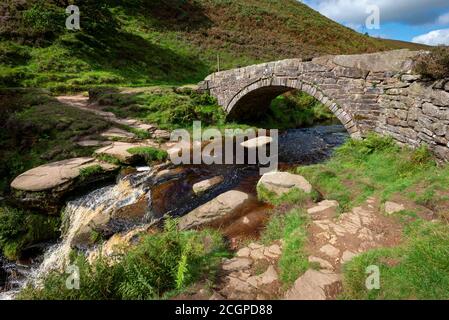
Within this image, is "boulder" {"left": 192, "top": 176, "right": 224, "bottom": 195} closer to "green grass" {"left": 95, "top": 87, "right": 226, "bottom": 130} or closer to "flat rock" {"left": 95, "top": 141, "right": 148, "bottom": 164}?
"flat rock" {"left": 95, "top": 141, "right": 148, "bottom": 164}

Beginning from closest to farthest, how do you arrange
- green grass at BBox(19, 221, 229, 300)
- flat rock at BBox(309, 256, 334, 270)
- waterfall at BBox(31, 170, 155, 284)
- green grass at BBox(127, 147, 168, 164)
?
green grass at BBox(19, 221, 229, 300), flat rock at BBox(309, 256, 334, 270), waterfall at BBox(31, 170, 155, 284), green grass at BBox(127, 147, 168, 164)

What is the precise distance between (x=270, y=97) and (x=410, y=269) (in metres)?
14.3

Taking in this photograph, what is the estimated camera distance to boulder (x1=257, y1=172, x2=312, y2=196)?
782cm

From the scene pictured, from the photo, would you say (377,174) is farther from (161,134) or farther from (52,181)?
(52,181)

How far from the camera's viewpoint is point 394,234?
5398 mm

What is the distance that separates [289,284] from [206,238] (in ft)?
7.15

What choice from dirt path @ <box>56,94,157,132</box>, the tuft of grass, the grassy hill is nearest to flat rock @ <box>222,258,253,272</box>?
the tuft of grass

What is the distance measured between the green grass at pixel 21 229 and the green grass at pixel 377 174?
24.8 feet

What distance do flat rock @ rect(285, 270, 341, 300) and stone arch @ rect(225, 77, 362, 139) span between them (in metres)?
7.01

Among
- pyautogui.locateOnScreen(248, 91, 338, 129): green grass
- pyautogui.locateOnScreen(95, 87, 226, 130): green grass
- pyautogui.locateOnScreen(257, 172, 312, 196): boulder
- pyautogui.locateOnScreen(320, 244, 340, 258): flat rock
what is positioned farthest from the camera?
A: pyautogui.locateOnScreen(248, 91, 338, 129): green grass

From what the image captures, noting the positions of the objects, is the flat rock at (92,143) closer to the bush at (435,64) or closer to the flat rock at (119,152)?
the flat rock at (119,152)

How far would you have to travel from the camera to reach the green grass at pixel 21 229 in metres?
7.44

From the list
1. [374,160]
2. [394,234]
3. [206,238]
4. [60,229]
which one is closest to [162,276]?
[206,238]
